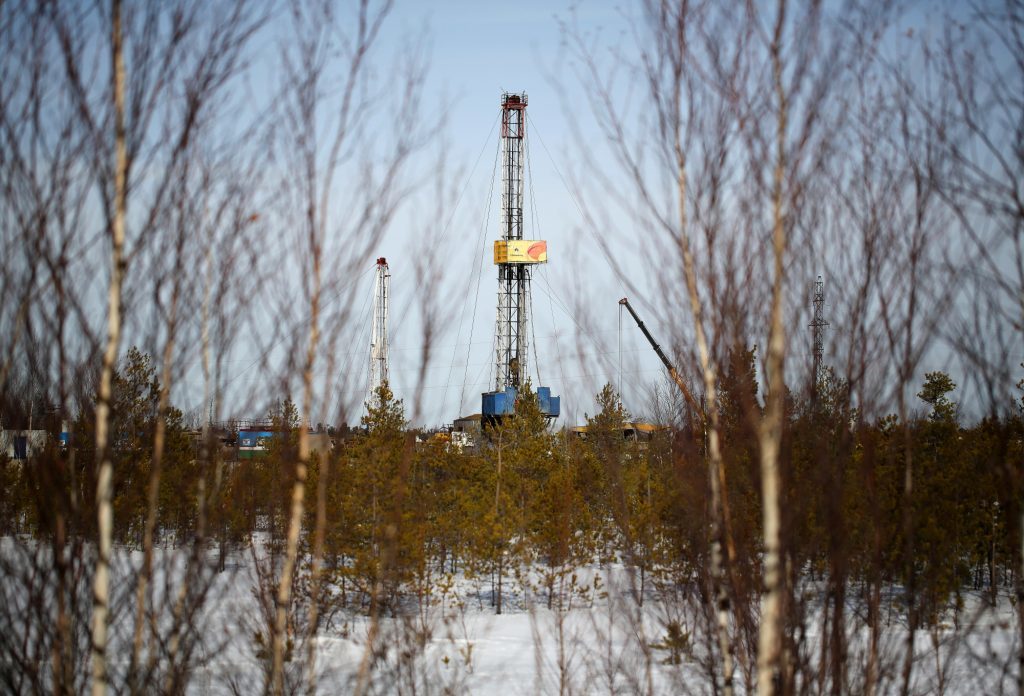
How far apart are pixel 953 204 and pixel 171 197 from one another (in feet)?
10.7

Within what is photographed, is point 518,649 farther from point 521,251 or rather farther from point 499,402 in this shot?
point 521,251

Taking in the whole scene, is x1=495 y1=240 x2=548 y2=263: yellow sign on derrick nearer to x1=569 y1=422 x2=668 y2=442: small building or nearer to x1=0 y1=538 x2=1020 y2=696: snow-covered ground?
x1=569 y1=422 x2=668 y2=442: small building

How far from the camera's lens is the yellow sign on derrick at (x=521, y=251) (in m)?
35.5

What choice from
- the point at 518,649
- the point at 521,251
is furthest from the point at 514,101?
the point at 518,649

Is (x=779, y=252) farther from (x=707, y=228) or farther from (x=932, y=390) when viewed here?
(x=932, y=390)

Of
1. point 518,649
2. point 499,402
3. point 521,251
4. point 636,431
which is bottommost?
point 518,649

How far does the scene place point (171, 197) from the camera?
10.5ft

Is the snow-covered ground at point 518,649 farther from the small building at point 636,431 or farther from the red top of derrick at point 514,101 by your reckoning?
the red top of derrick at point 514,101

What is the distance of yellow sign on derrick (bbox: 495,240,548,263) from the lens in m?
35.5

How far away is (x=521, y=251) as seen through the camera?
3569 centimetres

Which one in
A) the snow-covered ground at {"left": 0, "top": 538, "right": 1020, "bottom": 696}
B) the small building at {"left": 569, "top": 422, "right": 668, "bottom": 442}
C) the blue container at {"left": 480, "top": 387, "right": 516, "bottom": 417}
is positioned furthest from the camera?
the blue container at {"left": 480, "top": 387, "right": 516, "bottom": 417}

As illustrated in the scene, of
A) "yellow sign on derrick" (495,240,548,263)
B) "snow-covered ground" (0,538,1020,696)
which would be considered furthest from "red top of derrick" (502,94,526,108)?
"snow-covered ground" (0,538,1020,696)

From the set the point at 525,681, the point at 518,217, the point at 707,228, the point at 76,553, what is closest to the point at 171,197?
the point at 76,553

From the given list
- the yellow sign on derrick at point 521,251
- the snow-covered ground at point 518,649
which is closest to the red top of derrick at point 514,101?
the yellow sign on derrick at point 521,251
